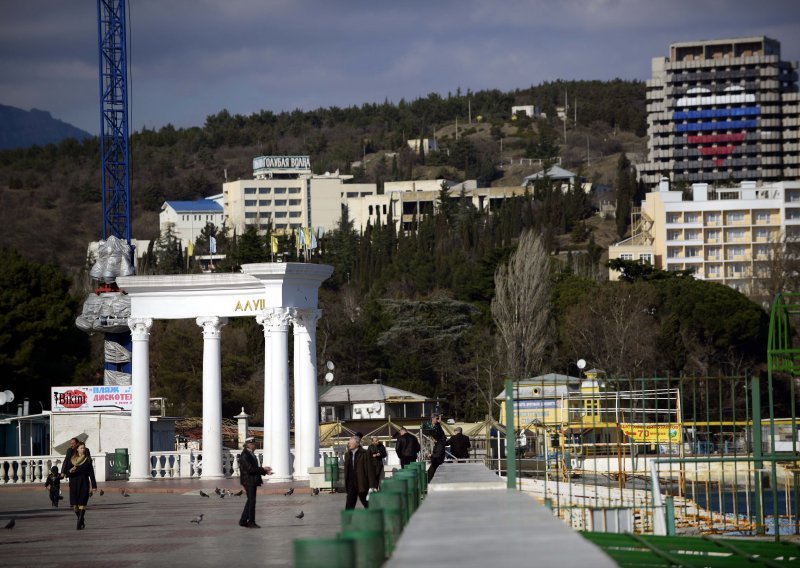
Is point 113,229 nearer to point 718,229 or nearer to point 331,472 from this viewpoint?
point 331,472

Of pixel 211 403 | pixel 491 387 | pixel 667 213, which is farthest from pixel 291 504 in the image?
pixel 667 213

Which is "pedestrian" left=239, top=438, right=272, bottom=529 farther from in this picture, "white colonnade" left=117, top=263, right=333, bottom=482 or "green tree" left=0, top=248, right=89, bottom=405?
"green tree" left=0, top=248, right=89, bottom=405

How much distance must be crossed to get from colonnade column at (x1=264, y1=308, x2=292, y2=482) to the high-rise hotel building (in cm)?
13499

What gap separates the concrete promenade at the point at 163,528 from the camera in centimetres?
1905

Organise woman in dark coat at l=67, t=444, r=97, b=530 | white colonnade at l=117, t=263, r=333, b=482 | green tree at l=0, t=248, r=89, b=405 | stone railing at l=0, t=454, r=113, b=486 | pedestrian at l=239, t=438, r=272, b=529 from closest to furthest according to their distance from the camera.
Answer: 1. pedestrian at l=239, t=438, r=272, b=529
2. woman in dark coat at l=67, t=444, r=97, b=530
3. white colonnade at l=117, t=263, r=333, b=482
4. stone railing at l=0, t=454, r=113, b=486
5. green tree at l=0, t=248, r=89, b=405

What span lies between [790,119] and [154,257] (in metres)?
74.4

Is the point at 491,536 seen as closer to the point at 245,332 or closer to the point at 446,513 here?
the point at 446,513

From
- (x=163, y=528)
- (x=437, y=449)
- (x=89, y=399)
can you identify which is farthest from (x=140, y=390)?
(x=163, y=528)

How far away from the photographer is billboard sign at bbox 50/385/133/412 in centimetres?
4162

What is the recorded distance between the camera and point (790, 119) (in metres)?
167

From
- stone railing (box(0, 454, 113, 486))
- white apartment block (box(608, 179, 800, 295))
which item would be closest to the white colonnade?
stone railing (box(0, 454, 113, 486))

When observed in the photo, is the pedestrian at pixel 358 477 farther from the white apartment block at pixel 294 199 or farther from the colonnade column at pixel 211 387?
the white apartment block at pixel 294 199

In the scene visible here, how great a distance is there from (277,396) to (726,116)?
143m

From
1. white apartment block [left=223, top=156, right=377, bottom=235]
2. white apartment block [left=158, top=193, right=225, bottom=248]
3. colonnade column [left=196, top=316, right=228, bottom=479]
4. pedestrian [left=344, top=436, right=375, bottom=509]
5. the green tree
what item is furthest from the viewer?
white apartment block [left=223, top=156, right=377, bottom=235]
